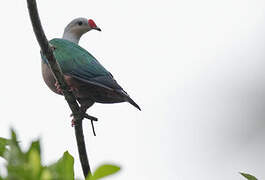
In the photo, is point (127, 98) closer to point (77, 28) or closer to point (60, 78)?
point (60, 78)

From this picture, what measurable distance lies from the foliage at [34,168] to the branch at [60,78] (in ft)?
5.37

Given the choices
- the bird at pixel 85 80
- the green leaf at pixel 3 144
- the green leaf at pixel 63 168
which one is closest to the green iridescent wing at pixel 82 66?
the bird at pixel 85 80

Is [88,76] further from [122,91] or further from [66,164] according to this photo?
[66,164]

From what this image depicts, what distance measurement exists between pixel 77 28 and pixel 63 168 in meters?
5.47

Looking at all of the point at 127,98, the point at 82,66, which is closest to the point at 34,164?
the point at 127,98

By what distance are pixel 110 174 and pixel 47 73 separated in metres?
3.93

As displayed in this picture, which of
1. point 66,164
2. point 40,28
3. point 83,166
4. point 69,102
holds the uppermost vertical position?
point 40,28

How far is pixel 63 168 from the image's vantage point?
1.89 meters

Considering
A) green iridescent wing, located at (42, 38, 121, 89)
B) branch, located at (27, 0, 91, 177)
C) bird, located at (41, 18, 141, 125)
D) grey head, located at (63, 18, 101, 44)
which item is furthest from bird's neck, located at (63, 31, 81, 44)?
branch, located at (27, 0, 91, 177)

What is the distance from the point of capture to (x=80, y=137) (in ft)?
13.5

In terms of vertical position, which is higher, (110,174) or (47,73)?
(110,174)

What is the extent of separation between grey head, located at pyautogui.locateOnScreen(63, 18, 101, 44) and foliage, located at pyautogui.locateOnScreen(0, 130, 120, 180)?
5.33m

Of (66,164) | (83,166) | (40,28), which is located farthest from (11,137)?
(83,166)

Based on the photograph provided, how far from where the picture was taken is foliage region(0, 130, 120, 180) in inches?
63.2
